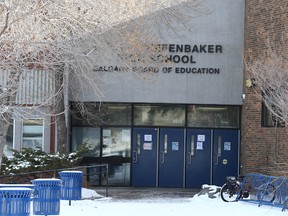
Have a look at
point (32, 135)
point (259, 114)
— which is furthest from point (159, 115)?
point (32, 135)

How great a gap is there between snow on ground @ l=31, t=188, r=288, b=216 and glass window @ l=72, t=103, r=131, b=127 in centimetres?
443

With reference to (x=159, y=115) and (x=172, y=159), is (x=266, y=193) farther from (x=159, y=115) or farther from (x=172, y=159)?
(x=159, y=115)

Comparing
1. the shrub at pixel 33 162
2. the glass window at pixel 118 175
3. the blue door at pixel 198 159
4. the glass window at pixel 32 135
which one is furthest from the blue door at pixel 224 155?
the glass window at pixel 32 135

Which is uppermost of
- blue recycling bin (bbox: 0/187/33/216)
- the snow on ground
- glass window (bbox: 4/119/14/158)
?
glass window (bbox: 4/119/14/158)

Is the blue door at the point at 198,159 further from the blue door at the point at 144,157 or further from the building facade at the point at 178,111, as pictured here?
the blue door at the point at 144,157

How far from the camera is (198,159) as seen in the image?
84.5ft

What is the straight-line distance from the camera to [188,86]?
25.2 m

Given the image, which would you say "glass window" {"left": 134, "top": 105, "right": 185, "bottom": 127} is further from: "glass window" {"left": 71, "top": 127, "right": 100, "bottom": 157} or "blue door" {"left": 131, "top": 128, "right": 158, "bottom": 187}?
"glass window" {"left": 71, "top": 127, "right": 100, "bottom": 157}

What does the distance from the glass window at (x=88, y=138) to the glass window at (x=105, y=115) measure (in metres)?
0.23

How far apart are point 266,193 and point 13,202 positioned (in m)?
8.24

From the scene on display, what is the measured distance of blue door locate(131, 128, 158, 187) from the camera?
2572 cm

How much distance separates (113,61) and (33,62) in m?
8.81

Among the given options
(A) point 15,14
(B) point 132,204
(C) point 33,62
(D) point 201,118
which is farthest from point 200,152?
(A) point 15,14

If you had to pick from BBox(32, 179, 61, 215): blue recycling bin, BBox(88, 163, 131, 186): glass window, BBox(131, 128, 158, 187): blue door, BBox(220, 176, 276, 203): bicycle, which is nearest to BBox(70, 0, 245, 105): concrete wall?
BBox(131, 128, 158, 187): blue door
